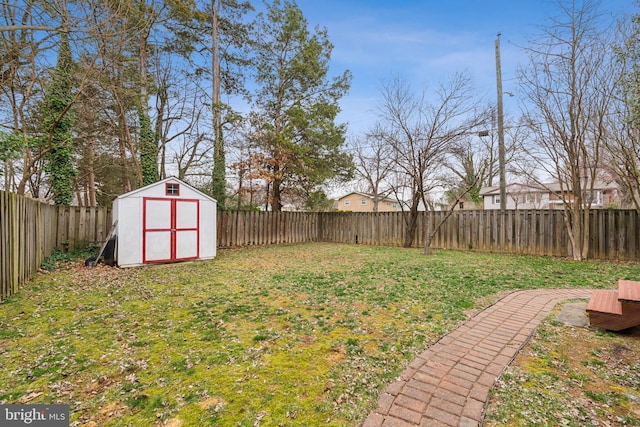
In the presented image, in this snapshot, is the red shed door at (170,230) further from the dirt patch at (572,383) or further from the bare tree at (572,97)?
the bare tree at (572,97)

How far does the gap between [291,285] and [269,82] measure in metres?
Result: 10.5

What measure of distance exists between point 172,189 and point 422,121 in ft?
25.9

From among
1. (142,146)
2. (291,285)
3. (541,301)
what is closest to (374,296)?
(291,285)

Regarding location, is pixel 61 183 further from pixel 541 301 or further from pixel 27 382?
pixel 541 301

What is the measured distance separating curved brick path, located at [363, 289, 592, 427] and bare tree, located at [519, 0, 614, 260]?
5894 mm

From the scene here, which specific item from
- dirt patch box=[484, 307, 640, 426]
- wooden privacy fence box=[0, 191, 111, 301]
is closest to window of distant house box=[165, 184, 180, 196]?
wooden privacy fence box=[0, 191, 111, 301]

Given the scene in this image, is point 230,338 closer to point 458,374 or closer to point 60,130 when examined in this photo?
point 458,374

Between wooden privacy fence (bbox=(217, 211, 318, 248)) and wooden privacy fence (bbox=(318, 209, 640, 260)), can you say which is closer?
wooden privacy fence (bbox=(318, 209, 640, 260))

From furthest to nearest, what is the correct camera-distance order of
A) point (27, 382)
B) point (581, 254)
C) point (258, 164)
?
point (258, 164)
point (581, 254)
point (27, 382)

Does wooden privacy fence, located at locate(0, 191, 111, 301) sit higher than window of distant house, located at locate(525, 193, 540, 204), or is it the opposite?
window of distant house, located at locate(525, 193, 540, 204)

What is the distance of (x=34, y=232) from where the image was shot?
5816 mm

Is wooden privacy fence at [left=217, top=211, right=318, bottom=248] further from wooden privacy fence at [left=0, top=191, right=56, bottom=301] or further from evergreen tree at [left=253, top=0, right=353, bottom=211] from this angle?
wooden privacy fence at [left=0, top=191, right=56, bottom=301]

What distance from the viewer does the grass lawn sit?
197 centimetres

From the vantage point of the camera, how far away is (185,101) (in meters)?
12.6
